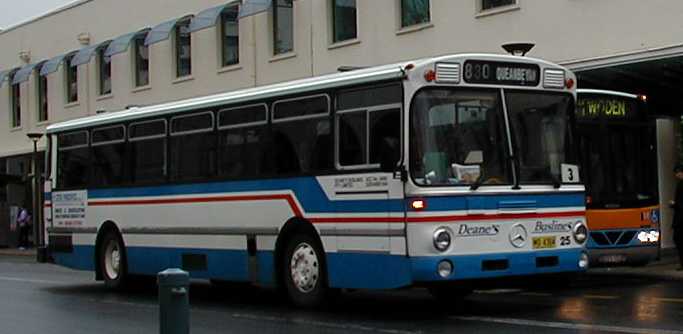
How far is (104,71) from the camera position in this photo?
130 feet

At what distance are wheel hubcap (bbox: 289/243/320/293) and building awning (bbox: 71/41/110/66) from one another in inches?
1045

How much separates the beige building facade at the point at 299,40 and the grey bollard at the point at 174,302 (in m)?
13.6

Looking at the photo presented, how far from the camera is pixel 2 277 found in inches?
909

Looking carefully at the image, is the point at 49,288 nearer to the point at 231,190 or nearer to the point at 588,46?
the point at 231,190

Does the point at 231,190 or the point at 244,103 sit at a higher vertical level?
the point at 244,103

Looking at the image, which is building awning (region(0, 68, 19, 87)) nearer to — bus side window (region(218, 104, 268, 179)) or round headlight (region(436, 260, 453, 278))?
bus side window (region(218, 104, 268, 179))

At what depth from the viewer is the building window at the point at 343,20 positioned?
92.9ft

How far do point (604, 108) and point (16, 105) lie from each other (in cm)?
3369

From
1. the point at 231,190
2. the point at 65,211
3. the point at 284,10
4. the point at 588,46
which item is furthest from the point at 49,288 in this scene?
the point at 284,10

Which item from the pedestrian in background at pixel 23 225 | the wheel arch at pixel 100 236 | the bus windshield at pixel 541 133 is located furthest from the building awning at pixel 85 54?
the bus windshield at pixel 541 133

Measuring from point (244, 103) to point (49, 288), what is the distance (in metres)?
6.81

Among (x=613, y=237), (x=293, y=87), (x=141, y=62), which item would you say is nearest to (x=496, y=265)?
(x=293, y=87)

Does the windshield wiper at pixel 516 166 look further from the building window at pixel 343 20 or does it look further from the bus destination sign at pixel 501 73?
the building window at pixel 343 20

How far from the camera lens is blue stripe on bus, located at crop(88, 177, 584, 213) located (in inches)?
471
